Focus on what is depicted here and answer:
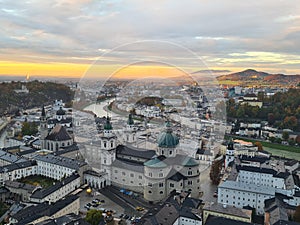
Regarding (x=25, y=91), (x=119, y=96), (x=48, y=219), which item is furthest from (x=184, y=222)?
(x=25, y=91)

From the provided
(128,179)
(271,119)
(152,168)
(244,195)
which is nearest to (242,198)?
(244,195)

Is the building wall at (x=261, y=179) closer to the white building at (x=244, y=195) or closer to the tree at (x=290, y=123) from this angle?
the white building at (x=244, y=195)

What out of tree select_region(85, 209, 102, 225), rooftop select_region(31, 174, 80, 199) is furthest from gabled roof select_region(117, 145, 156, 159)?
tree select_region(85, 209, 102, 225)

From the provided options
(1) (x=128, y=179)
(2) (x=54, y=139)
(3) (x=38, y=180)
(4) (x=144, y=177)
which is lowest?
(3) (x=38, y=180)

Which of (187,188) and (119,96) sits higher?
(119,96)

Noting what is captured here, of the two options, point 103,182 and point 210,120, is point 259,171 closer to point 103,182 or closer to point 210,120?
point 103,182

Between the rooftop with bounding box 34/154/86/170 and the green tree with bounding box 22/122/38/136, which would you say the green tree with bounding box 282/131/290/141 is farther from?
the green tree with bounding box 22/122/38/136

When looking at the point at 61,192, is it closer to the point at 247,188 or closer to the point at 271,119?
the point at 247,188

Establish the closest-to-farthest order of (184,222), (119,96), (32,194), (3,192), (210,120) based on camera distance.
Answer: (184,222), (32,194), (3,192), (210,120), (119,96)
